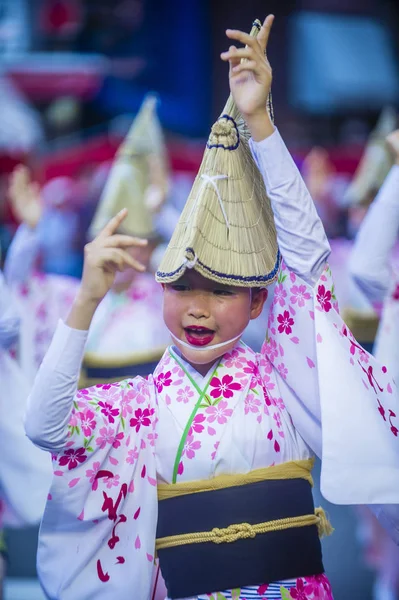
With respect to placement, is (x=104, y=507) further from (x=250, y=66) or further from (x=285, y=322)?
(x=250, y=66)

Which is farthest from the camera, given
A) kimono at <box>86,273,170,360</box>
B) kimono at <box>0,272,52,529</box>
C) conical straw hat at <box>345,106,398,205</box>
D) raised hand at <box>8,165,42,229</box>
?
conical straw hat at <box>345,106,398,205</box>

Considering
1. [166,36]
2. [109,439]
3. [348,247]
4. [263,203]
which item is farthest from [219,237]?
[166,36]

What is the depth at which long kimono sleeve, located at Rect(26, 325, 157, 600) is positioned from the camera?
6.31 ft

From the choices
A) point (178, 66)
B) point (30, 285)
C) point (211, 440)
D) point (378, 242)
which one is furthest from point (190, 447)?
point (178, 66)

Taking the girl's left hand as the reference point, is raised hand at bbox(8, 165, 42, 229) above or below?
below

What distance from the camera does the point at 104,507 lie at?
1.95m

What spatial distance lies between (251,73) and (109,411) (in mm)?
817

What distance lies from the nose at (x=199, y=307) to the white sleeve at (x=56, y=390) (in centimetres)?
26

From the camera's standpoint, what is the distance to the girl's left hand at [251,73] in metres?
1.82

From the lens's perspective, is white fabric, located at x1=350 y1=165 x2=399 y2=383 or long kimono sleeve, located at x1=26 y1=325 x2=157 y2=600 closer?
long kimono sleeve, located at x1=26 y1=325 x2=157 y2=600

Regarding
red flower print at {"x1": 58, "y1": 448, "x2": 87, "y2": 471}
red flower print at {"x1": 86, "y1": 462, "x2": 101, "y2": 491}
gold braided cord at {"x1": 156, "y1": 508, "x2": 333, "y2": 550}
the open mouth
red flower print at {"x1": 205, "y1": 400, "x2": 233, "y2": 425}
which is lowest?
gold braided cord at {"x1": 156, "y1": 508, "x2": 333, "y2": 550}

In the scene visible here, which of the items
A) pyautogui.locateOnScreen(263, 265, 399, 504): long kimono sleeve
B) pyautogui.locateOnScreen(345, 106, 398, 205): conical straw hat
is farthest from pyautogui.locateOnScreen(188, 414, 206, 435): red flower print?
pyautogui.locateOnScreen(345, 106, 398, 205): conical straw hat

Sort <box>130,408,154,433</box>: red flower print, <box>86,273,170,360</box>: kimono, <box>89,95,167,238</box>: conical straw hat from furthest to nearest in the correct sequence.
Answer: <box>89,95,167,238</box>: conical straw hat, <box>86,273,170,360</box>: kimono, <box>130,408,154,433</box>: red flower print

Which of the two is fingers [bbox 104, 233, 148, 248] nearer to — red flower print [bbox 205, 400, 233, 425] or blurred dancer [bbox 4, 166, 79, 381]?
red flower print [bbox 205, 400, 233, 425]
